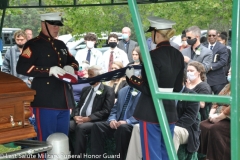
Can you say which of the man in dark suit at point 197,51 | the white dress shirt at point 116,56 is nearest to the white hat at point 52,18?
the man in dark suit at point 197,51

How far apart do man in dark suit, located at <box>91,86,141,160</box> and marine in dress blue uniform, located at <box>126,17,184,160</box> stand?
100 cm

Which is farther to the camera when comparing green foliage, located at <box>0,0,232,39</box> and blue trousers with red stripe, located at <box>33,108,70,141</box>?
green foliage, located at <box>0,0,232,39</box>

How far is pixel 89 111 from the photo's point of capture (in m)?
5.46

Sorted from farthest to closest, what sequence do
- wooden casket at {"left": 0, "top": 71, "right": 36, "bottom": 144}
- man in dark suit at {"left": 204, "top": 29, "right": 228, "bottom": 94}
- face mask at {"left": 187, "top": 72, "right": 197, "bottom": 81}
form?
man in dark suit at {"left": 204, "top": 29, "right": 228, "bottom": 94} → face mask at {"left": 187, "top": 72, "right": 197, "bottom": 81} → wooden casket at {"left": 0, "top": 71, "right": 36, "bottom": 144}

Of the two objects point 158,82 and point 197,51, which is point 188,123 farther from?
point 197,51

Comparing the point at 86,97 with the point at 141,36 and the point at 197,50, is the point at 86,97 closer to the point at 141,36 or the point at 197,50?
the point at 197,50

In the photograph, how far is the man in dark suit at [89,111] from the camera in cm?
524

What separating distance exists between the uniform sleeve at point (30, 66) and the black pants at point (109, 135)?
118 centimetres

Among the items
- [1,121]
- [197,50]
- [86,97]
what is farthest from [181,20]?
[1,121]

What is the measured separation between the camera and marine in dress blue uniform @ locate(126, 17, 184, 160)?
3.60m

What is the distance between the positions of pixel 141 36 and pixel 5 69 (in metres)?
5.76

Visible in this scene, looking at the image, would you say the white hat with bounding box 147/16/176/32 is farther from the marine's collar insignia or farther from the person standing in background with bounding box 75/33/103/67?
the person standing in background with bounding box 75/33/103/67

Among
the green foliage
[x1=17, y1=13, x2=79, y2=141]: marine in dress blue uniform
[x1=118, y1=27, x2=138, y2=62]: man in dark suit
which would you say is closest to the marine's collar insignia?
[x1=17, y1=13, x2=79, y2=141]: marine in dress blue uniform

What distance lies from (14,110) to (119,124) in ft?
7.61
